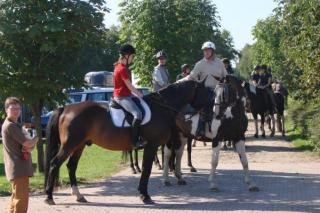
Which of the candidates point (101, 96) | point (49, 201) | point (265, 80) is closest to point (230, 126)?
point (49, 201)

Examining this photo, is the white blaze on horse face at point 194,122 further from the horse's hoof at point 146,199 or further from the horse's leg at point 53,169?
the horse's leg at point 53,169

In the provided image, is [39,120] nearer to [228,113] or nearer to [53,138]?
[53,138]

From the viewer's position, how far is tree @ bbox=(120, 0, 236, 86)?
2212 centimetres

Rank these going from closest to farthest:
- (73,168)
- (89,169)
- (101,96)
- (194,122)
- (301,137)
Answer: (73,168) < (194,122) < (89,169) < (301,137) < (101,96)

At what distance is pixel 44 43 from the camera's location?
507 inches

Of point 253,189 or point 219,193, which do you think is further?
point 253,189

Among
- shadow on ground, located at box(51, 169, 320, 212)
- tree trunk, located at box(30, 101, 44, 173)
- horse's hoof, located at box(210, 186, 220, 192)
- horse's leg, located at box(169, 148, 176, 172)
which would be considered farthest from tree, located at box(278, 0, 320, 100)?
tree trunk, located at box(30, 101, 44, 173)

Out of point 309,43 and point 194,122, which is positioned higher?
point 309,43

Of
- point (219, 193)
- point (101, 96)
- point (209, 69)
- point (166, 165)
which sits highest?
point (101, 96)

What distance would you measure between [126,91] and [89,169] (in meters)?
5.78

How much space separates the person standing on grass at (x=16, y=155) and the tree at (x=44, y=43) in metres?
4.62

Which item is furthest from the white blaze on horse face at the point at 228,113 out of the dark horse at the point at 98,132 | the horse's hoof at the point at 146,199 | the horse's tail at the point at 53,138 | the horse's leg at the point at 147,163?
the horse's tail at the point at 53,138

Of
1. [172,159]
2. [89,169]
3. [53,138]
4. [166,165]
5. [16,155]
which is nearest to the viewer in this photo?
[16,155]

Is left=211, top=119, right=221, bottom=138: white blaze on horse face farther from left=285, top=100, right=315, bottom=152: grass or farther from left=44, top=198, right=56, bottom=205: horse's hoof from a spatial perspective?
left=285, top=100, right=315, bottom=152: grass
